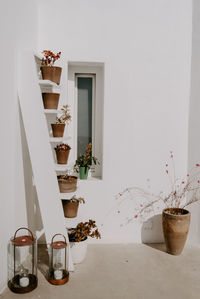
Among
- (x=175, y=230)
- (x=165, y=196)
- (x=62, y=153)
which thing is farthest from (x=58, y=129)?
(x=175, y=230)

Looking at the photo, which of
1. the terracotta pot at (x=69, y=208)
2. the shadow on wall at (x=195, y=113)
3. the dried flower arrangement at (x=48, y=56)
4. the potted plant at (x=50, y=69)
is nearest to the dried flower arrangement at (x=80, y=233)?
the terracotta pot at (x=69, y=208)

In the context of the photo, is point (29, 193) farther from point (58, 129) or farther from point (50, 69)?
point (50, 69)

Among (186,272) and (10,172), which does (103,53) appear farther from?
(186,272)

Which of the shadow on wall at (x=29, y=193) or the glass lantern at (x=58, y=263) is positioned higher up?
the shadow on wall at (x=29, y=193)

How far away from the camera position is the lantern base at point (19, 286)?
7.59ft

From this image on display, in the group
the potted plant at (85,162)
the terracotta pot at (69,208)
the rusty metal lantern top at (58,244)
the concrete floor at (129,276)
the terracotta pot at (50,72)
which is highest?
the terracotta pot at (50,72)

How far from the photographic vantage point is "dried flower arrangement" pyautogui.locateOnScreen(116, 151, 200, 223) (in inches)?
129

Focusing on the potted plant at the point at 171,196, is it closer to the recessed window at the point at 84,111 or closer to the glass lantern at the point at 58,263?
the recessed window at the point at 84,111

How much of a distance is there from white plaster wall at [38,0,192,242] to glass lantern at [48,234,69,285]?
28.4 inches

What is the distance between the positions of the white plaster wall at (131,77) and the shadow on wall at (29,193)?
0.52 metres

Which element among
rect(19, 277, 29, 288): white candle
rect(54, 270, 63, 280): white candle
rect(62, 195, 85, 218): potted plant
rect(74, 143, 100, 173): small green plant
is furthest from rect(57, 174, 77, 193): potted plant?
rect(19, 277, 29, 288): white candle

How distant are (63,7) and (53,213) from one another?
80.8 inches

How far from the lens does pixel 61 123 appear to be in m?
3.00

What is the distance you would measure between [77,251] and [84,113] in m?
1.48
